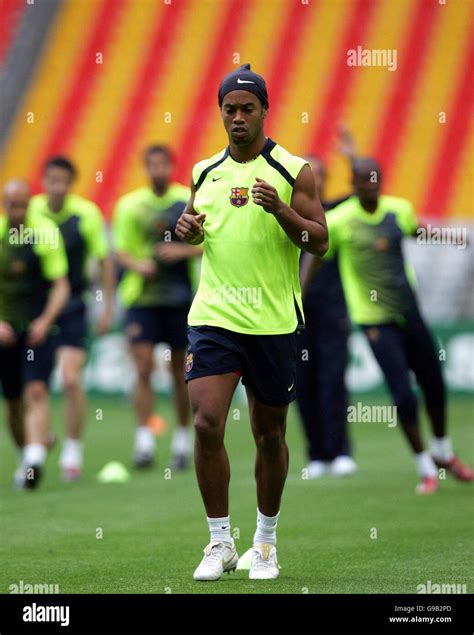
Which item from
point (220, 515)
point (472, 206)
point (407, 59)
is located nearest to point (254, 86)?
point (220, 515)

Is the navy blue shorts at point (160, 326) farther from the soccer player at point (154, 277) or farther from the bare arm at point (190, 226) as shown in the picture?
the bare arm at point (190, 226)

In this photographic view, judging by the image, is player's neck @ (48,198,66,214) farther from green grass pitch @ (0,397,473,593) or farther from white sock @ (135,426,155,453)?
green grass pitch @ (0,397,473,593)

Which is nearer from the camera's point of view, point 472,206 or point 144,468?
point 144,468

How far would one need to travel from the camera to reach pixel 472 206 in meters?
23.4

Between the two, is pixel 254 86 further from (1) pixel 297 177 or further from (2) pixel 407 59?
(2) pixel 407 59

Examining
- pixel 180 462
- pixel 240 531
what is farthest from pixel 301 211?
pixel 180 462

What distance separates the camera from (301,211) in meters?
6.91

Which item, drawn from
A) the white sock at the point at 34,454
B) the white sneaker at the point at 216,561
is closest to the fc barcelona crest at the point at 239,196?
the white sneaker at the point at 216,561

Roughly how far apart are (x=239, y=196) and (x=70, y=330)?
19.1 ft

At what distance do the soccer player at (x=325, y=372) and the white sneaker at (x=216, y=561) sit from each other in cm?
523

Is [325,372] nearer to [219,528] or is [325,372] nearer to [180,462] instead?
[180,462]
